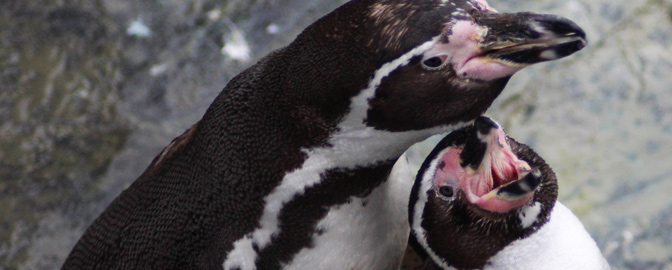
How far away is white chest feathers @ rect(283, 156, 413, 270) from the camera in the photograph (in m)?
1.40

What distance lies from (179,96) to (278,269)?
5.32 ft

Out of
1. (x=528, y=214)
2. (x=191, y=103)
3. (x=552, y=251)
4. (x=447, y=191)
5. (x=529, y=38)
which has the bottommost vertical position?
(x=552, y=251)

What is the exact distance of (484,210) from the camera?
4.36 ft

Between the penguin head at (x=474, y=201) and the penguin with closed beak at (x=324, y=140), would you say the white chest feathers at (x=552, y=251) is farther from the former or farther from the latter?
the penguin with closed beak at (x=324, y=140)

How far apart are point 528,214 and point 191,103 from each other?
179 centimetres

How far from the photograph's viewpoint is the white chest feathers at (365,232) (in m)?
1.40

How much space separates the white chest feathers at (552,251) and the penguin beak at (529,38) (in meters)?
0.40

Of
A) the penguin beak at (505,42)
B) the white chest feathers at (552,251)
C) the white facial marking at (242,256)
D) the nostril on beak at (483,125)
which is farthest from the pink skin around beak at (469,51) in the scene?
the white facial marking at (242,256)

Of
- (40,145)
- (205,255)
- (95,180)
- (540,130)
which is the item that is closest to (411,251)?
(205,255)

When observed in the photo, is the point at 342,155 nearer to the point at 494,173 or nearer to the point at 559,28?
the point at 494,173

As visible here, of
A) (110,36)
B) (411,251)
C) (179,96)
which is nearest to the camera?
(411,251)

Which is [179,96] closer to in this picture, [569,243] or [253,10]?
[253,10]

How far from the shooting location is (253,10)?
315 centimetres

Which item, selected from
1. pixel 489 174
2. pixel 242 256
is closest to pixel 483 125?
pixel 489 174
